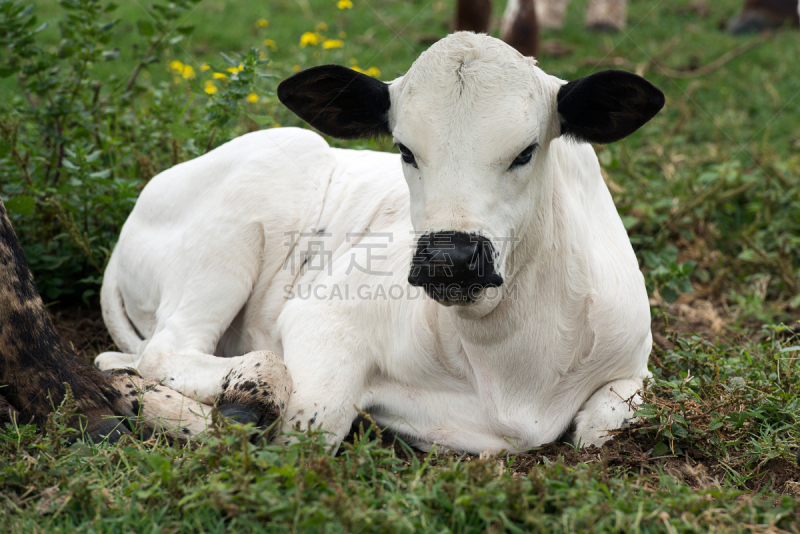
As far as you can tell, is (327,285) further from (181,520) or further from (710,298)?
(710,298)

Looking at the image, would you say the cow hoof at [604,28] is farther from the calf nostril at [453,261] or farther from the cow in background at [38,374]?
the cow in background at [38,374]

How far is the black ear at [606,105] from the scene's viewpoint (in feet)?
8.98

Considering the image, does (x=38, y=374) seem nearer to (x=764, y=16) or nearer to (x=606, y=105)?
(x=606, y=105)

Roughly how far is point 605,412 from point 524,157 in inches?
46.5

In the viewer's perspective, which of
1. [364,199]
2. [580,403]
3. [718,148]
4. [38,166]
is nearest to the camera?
[580,403]

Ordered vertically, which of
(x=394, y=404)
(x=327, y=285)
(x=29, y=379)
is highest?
(x=29, y=379)

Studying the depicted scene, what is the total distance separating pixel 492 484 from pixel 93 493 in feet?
4.30

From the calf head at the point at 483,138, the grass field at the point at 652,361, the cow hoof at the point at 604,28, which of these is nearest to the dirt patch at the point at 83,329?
the grass field at the point at 652,361

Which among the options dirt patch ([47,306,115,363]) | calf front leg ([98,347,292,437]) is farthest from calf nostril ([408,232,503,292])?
dirt patch ([47,306,115,363])

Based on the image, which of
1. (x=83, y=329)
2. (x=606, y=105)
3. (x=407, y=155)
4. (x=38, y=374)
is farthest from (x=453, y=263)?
(x=83, y=329)

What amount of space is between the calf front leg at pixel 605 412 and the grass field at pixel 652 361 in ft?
0.25

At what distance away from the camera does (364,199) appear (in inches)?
159

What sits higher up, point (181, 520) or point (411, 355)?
point (181, 520)

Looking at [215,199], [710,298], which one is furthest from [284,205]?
[710,298]
